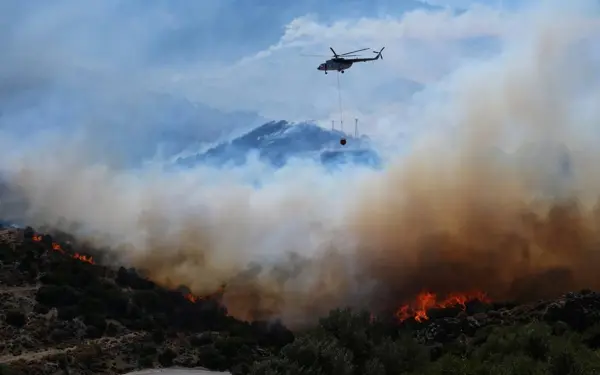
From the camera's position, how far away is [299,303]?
97.8m

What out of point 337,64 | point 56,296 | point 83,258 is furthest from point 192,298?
point 337,64

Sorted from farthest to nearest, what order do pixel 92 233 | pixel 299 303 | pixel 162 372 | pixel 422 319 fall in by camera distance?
pixel 92 233
pixel 299 303
pixel 422 319
pixel 162 372

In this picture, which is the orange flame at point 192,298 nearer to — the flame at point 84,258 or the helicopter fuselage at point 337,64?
the flame at point 84,258

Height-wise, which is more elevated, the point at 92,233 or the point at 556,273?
the point at 92,233

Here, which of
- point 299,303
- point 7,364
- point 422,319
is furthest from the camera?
point 299,303

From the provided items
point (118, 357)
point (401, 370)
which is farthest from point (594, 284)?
point (118, 357)

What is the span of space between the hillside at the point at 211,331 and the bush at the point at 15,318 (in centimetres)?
11

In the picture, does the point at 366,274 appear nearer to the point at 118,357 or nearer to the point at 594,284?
the point at 594,284

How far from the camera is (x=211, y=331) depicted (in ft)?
298

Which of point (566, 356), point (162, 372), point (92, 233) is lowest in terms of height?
point (162, 372)

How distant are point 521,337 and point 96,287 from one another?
212ft

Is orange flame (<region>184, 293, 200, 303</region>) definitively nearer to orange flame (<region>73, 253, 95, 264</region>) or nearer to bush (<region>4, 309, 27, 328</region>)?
orange flame (<region>73, 253, 95, 264</region>)

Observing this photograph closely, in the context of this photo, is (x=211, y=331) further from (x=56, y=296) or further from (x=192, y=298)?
(x=56, y=296)

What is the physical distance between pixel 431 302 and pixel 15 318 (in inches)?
2083
